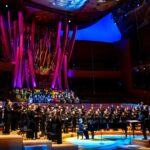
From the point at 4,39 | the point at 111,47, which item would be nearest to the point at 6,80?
the point at 4,39

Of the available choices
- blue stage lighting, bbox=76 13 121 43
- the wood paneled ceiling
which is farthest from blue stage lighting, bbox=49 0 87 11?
blue stage lighting, bbox=76 13 121 43

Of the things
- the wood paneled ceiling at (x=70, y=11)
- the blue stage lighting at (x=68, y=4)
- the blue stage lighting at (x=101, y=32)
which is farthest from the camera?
the blue stage lighting at (x=101, y=32)

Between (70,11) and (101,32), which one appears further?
(101,32)

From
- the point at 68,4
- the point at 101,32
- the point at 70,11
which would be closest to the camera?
the point at 68,4

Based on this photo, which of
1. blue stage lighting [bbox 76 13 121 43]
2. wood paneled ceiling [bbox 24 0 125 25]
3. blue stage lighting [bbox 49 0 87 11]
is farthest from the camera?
blue stage lighting [bbox 76 13 121 43]

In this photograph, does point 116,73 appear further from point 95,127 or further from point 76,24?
point 95,127

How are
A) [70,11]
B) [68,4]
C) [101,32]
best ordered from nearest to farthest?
[68,4] < [70,11] < [101,32]

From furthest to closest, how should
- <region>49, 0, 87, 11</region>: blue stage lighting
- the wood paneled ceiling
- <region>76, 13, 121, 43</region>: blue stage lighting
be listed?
1. <region>76, 13, 121, 43</region>: blue stage lighting
2. the wood paneled ceiling
3. <region>49, 0, 87, 11</region>: blue stage lighting

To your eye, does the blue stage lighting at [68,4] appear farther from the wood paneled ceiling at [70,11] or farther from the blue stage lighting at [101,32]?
the blue stage lighting at [101,32]

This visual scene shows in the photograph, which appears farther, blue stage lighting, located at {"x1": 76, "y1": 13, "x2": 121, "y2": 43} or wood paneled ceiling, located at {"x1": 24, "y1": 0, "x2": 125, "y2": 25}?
blue stage lighting, located at {"x1": 76, "y1": 13, "x2": 121, "y2": 43}

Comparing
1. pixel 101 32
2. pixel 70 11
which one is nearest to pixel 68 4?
pixel 70 11

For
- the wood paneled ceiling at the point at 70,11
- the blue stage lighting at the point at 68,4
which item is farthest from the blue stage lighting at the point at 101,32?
the blue stage lighting at the point at 68,4

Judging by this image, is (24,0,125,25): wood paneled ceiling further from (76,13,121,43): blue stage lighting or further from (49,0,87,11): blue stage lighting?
(76,13,121,43): blue stage lighting

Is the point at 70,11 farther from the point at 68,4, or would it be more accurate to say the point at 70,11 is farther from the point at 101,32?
the point at 101,32
